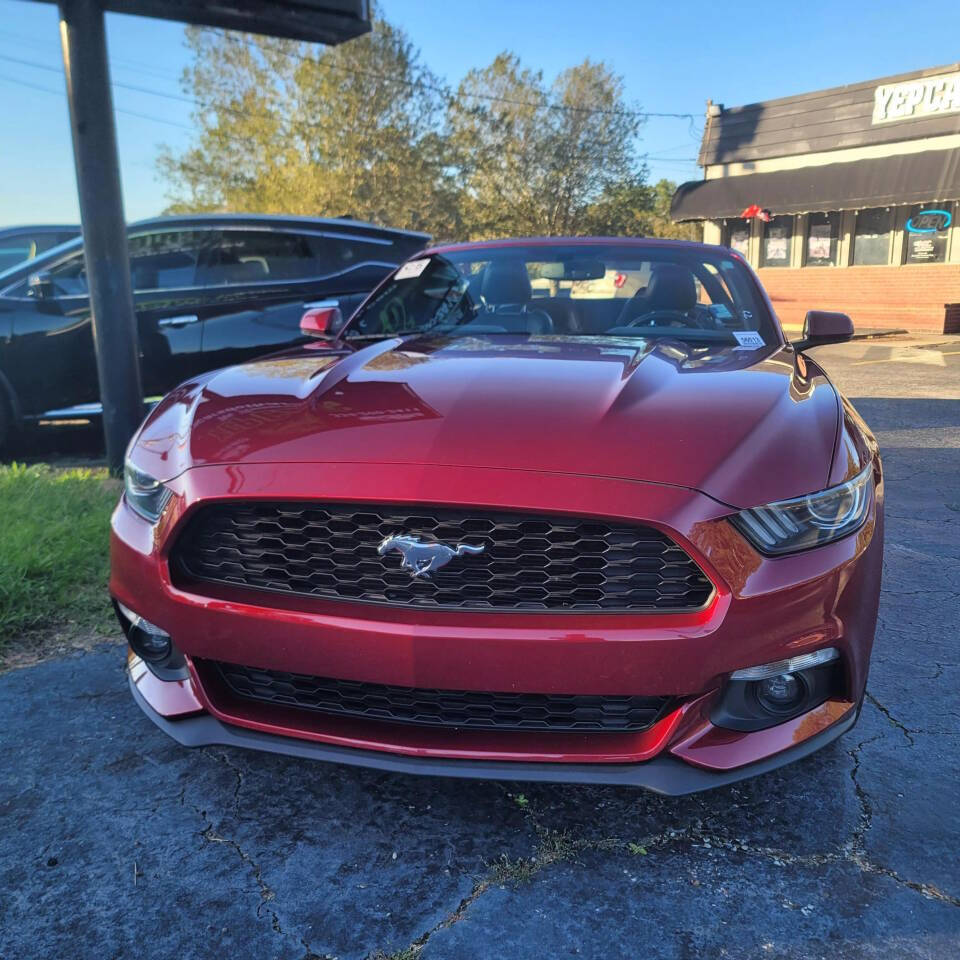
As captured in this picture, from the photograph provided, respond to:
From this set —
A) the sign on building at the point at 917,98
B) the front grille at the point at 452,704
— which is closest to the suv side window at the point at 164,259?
the front grille at the point at 452,704

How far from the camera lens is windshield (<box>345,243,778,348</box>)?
10.2 feet

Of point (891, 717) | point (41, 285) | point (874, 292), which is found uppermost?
point (41, 285)

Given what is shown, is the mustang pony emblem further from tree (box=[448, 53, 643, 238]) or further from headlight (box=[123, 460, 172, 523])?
tree (box=[448, 53, 643, 238])

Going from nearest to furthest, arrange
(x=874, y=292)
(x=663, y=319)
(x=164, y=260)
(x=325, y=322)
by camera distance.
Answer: (x=663, y=319), (x=325, y=322), (x=164, y=260), (x=874, y=292)

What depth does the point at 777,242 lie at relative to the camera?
19.2 m

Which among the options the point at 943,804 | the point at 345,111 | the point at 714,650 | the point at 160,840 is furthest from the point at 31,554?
the point at 345,111

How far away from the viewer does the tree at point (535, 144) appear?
1163 inches

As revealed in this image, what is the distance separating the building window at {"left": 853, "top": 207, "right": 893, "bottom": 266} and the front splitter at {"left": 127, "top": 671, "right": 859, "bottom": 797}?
18.0 meters

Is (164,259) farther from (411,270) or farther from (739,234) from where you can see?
(739,234)

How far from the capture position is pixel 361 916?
5.57ft

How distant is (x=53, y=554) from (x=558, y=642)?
2718mm

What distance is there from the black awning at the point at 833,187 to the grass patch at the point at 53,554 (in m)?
15.8

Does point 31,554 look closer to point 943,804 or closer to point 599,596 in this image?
point 599,596

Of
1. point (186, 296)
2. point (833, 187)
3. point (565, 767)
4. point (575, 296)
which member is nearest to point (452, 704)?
point (565, 767)
